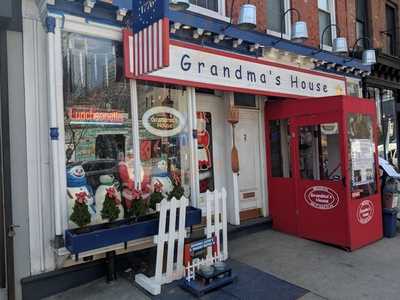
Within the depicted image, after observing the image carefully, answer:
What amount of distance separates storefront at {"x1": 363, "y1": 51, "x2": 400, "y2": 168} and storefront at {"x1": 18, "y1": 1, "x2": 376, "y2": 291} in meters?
3.41

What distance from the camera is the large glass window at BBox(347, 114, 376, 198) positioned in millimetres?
5219

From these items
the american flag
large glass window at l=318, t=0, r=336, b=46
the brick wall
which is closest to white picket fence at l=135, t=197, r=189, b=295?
the american flag

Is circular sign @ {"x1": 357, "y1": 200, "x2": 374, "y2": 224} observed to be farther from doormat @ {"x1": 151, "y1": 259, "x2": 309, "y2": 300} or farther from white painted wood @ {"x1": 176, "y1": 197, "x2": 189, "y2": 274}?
white painted wood @ {"x1": 176, "y1": 197, "x2": 189, "y2": 274}

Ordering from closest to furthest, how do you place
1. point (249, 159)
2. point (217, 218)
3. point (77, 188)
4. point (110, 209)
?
1. point (110, 209)
2. point (77, 188)
3. point (217, 218)
4. point (249, 159)

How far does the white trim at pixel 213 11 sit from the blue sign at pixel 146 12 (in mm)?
1598

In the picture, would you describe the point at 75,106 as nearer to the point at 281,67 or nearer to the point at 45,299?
the point at 45,299

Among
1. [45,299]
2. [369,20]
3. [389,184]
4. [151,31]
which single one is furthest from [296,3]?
[45,299]

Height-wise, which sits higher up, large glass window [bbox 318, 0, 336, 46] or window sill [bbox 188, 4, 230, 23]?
large glass window [bbox 318, 0, 336, 46]

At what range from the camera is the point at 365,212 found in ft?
17.6

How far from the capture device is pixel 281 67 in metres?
6.09

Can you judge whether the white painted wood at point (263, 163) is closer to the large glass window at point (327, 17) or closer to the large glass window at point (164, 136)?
the large glass window at point (164, 136)

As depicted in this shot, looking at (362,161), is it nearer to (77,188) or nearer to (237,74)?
(237,74)

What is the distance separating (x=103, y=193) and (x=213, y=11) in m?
3.60

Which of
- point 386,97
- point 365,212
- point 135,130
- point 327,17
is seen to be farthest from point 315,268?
point 386,97
